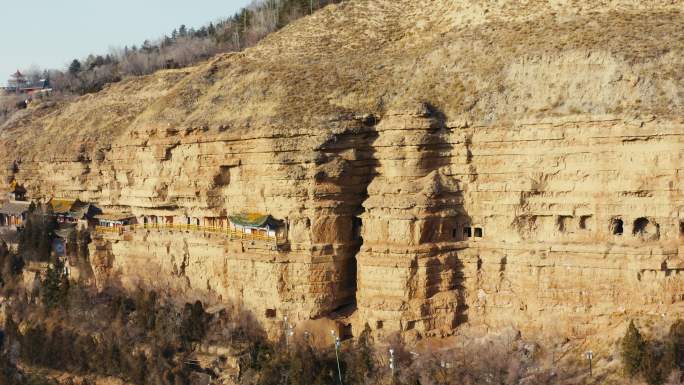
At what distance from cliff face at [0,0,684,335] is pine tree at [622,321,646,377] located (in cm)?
197

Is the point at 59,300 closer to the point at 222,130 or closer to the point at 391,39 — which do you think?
the point at 222,130

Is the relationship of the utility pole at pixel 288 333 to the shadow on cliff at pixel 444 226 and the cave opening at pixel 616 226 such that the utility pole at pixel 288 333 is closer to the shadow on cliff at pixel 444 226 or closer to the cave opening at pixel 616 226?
the shadow on cliff at pixel 444 226

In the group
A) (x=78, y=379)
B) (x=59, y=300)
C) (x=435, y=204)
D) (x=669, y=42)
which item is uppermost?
(x=669, y=42)

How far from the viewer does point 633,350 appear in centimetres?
2642

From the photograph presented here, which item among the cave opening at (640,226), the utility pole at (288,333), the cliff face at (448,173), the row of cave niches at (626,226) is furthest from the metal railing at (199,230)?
the cave opening at (640,226)

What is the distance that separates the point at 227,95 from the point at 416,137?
39.2 feet

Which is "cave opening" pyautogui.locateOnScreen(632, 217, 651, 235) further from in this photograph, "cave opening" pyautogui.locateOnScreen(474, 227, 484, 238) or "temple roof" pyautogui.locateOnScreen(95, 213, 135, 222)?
"temple roof" pyautogui.locateOnScreen(95, 213, 135, 222)

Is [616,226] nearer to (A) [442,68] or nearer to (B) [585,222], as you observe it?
(B) [585,222]

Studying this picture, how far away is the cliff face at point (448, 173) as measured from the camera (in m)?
28.7

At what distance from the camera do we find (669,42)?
101 feet

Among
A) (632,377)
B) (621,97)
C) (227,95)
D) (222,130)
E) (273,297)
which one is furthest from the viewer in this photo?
(227,95)

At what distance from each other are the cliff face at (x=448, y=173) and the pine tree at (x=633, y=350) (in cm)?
197

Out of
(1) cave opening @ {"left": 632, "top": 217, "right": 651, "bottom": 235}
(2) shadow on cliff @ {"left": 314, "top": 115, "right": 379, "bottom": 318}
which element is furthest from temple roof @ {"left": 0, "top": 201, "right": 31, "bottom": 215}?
(1) cave opening @ {"left": 632, "top": 217, "right": 651, "bottom": 235}

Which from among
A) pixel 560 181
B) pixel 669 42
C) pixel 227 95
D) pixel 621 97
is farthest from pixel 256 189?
pixel 669 42
